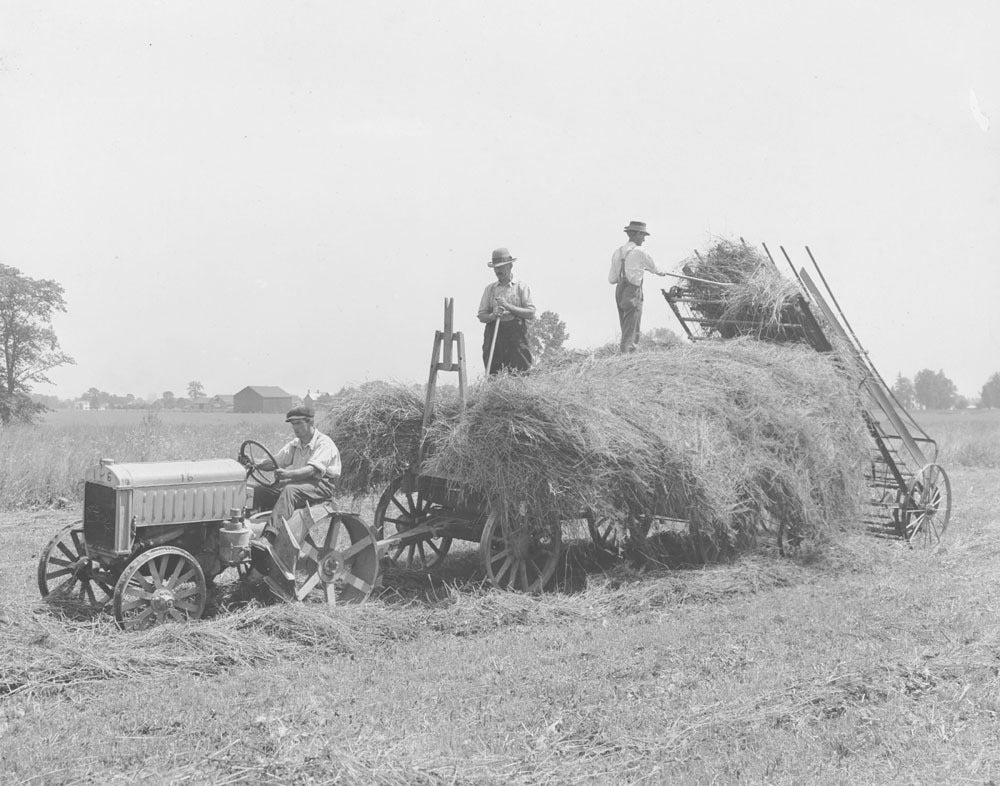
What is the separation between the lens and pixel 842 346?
1123 cm

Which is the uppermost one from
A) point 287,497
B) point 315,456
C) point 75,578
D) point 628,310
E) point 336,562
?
point 628,310

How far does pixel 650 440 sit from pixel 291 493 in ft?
9.96

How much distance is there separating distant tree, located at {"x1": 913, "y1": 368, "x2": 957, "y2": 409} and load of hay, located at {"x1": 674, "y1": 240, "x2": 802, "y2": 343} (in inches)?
4140

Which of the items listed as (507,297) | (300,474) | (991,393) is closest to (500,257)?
(507,297)

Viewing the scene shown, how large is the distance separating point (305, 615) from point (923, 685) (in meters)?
4.13

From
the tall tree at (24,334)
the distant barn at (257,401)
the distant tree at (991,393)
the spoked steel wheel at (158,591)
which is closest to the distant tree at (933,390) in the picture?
the distant tree at (991,393)

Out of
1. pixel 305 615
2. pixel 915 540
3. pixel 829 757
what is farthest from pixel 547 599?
pixel 915 540

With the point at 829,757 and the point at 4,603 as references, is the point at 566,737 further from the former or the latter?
the point at 4,603

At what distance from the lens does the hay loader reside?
21.9ft

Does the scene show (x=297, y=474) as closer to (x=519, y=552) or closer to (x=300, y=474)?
(x=300, y=474)

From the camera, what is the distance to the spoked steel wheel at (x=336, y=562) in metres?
7.54

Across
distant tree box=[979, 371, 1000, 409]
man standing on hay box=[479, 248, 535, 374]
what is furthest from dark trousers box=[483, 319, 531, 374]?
distant tree box=[979, 371, 1000, 409]

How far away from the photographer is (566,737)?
4719 mm

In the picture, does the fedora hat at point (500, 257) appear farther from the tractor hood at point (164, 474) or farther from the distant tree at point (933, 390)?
the distant tree at point (933, 390)
